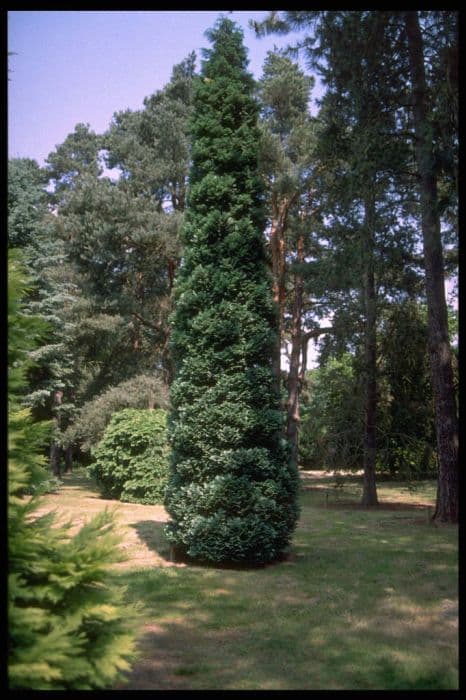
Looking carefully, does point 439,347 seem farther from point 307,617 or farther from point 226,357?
point 307,617

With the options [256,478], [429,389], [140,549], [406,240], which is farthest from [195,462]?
[429,389]

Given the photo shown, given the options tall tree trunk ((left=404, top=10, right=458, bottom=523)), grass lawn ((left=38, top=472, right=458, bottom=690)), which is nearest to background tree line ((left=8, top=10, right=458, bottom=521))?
tall tree trunk ((left=404, top=10, right=458, bottom=523))

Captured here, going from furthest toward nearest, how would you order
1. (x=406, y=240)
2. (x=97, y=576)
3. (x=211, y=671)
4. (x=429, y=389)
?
(x=429, y=389) → (x=406, y=240) → (x=211, y=671) → (x=97, y=576)

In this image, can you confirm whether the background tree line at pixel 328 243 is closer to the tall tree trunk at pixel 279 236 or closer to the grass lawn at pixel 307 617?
the tall tree trunk at pixel 279 236

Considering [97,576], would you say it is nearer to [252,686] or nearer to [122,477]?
[252,686]

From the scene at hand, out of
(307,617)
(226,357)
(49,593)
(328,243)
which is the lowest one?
(307,617)

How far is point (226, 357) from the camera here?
8.45 meters

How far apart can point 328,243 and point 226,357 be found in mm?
13849

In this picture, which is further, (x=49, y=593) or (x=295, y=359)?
(x=295, y=359)

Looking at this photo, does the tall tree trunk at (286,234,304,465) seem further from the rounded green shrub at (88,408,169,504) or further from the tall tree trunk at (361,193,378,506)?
the rounded green shrub at (88,408,169,504)

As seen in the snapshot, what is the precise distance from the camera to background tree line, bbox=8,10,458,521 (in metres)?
10.9

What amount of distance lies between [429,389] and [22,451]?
716 inches

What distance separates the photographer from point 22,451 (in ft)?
13.5

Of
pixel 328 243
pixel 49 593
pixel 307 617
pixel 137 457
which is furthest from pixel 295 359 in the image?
pixel 49 593
